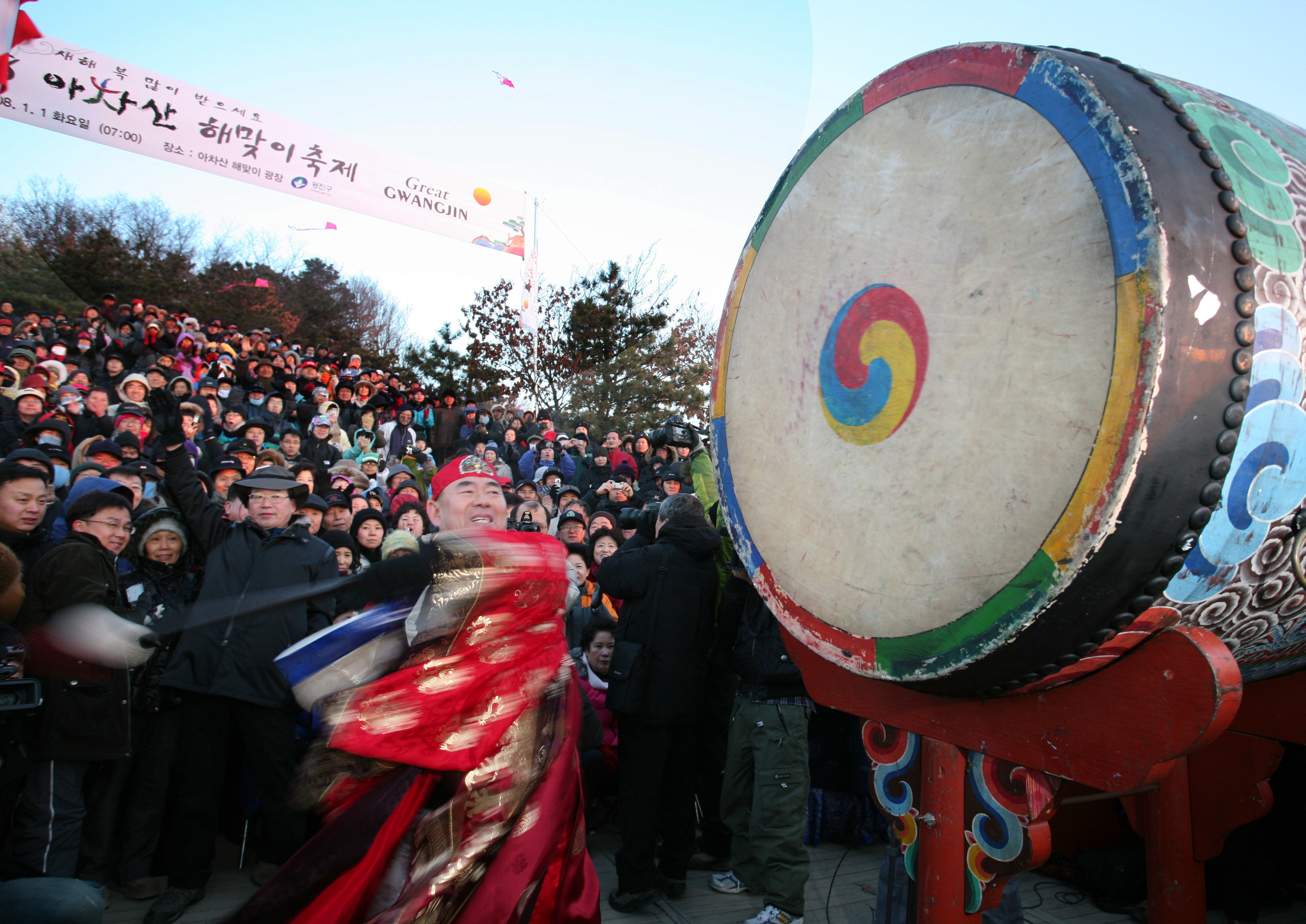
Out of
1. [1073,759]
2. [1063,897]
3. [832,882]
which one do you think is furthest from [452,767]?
[1063,897]

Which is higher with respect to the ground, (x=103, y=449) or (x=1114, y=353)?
(x=1114, y=353)

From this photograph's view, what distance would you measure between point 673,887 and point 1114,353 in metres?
2.85

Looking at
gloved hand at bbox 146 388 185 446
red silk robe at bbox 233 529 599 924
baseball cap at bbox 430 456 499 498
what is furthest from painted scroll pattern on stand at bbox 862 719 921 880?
gloved hand at bbox 146 388 185 446

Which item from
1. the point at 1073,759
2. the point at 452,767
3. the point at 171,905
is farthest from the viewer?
the point at 171,905

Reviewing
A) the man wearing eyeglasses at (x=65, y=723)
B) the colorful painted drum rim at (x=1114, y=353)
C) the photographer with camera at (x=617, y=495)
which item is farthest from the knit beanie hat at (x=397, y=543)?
the colorful painted drum rim at (x=1114, y=353)

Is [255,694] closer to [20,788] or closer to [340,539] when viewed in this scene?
[20,788]

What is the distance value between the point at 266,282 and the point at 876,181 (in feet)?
86.8

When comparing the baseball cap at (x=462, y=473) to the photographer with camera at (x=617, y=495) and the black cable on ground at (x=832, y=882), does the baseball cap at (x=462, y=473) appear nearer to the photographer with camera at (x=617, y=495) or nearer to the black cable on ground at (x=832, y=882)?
the black cable on ground at (x=832, y=882)

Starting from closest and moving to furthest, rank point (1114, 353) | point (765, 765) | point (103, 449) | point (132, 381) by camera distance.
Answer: point (1114, 353), point (765, 765), point (103, 449), point (132, 381)

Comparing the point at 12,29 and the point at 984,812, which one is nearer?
the point at 984,812

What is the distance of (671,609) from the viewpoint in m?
3.12

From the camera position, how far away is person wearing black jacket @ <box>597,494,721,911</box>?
295cm

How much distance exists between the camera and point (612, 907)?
295 cm

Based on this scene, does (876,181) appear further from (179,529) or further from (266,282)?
(266,282)
